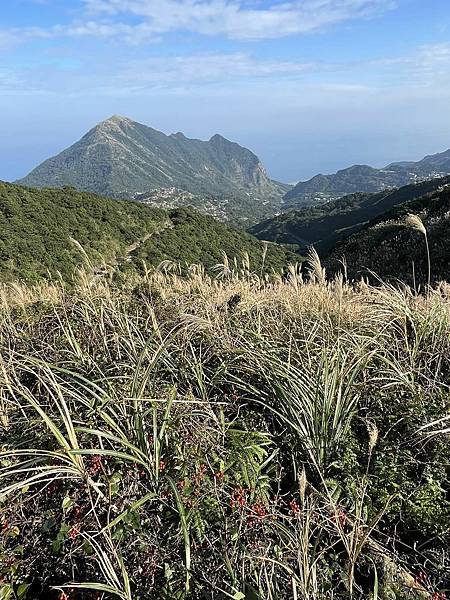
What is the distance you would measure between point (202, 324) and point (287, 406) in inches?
47.7

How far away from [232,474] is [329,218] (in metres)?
106

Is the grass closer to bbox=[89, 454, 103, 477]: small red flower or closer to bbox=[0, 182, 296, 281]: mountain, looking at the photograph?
bbox=[89, 454, 103, 477]: small red flower

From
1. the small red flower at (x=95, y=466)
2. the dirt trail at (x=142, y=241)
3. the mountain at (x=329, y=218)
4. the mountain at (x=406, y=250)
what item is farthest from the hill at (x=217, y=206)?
the small red flower at (x=95, y=466)

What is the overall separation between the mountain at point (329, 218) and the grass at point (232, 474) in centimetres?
8141

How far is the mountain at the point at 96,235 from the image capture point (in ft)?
94.4

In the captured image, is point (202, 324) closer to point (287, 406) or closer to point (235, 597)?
point (287, 406)

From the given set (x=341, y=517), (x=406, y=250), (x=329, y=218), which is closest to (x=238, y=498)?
(x=341, y=517)

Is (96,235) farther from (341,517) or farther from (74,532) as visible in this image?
(341,517)

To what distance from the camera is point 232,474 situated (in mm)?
2451

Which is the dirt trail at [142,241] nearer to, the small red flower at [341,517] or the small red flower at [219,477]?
the small red flower at [219,477]

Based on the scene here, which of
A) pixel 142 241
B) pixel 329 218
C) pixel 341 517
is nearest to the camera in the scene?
pixel 341 517

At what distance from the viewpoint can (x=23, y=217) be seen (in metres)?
34.0

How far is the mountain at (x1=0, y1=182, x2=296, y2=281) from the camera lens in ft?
94.4

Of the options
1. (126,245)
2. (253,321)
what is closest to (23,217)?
(126,245)
